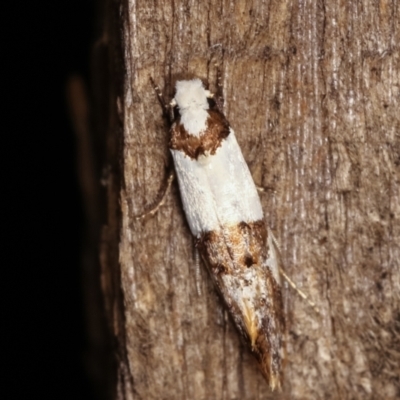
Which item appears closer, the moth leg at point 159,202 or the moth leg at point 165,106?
the moth leg at point 165,106

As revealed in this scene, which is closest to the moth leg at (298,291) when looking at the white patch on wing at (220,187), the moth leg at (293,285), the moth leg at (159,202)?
the moth leg at (293,285)

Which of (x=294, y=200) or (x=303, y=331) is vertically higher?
(x=294, y=200)

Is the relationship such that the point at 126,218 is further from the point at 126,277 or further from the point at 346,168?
the point at 346,168

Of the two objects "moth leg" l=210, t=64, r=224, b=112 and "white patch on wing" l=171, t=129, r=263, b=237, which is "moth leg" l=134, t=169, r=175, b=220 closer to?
"white patch on wing" l=171, t=129, r=263, b=237

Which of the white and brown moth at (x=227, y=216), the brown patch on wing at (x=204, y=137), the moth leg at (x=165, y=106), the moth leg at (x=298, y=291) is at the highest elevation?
the moth leg at (x=165, y=106)

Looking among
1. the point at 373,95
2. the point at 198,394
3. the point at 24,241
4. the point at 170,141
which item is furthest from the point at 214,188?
the point at 24,241

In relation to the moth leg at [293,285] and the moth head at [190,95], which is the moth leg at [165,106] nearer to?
the moth head at [190,95]
